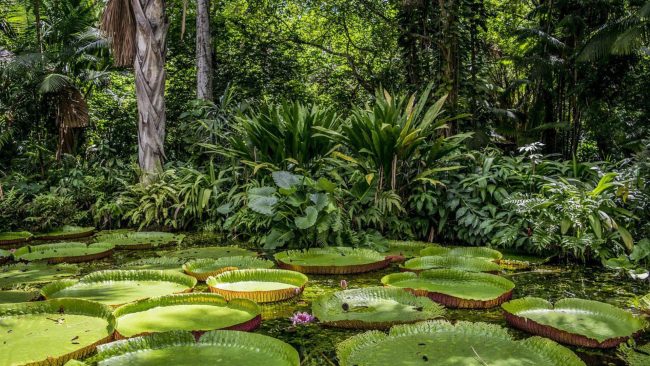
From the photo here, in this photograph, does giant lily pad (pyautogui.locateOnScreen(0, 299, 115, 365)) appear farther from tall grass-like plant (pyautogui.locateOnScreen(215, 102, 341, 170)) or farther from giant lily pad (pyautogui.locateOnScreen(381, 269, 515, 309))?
tall grass-like plant (pyautogui.locateOnScreen(215, 102, 341, 170))

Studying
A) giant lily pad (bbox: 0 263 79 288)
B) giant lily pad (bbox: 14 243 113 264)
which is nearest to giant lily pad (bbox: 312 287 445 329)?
giant lily pad (bbox: 0 263 79 288)

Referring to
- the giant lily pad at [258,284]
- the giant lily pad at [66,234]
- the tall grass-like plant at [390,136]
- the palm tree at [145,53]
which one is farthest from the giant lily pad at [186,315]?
the palm tree at [145,53]

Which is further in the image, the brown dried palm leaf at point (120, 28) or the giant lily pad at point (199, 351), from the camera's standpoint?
the brown dried palm leaf at point (120, 28)

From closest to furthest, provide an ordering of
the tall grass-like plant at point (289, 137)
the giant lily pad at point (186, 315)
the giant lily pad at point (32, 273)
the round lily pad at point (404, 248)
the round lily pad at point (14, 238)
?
the giant lily pad at point (186, 315), the giant lily pad at point (32, 273), the round lily pad at point (404, 248), the round lily pad at point (14, 238), the tall grass-like plant at point (289, 137)

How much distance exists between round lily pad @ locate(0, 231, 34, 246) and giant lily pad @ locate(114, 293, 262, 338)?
10.5 ft

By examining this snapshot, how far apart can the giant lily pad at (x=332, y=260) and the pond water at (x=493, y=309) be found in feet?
0.18

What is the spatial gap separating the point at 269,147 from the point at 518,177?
2482 millimetres

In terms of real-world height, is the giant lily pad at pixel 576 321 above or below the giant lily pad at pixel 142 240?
above

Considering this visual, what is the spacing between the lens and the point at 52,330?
174 centimetres

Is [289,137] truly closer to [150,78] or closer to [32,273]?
[150,78]

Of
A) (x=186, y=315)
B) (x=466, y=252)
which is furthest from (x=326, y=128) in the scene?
(x=186, y=315)

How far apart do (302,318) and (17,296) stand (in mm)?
1569

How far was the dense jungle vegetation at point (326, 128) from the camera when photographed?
3684mm

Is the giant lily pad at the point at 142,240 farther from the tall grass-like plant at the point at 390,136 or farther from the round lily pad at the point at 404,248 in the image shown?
the round lily pad at the point at 404,248
